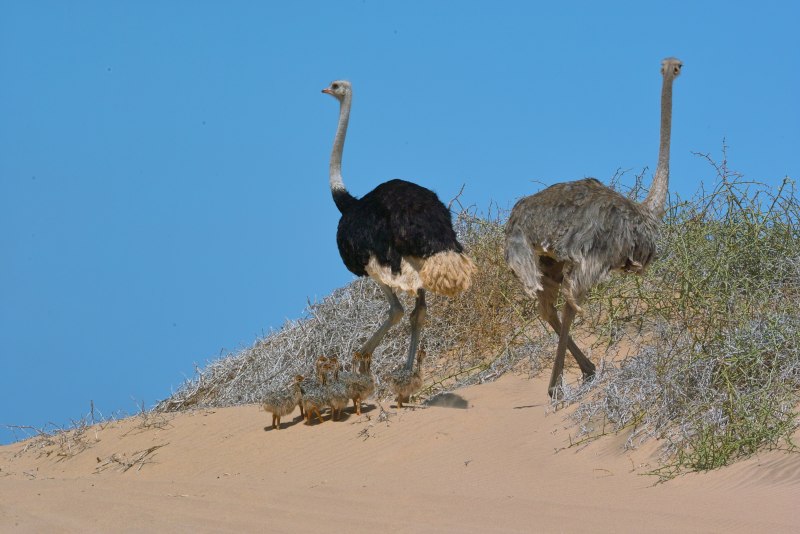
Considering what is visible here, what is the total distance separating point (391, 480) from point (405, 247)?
2842 mm

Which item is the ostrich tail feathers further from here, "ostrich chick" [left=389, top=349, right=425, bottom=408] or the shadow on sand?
the shadow on sand

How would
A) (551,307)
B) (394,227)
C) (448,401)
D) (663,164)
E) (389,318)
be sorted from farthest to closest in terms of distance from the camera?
(389,318) < (394,227) < (663,164) < (448,401) < (551,307)

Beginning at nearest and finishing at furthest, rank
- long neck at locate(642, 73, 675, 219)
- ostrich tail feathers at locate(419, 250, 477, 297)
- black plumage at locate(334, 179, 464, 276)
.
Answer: long neck at locate(642, 73, 675, 219) < ostrich tail feathers at locate(419, 250, 477, 297) < black plumage at locate(334, 179, 464, 276)

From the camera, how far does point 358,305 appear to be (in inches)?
533

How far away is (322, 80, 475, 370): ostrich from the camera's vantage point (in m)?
10.5

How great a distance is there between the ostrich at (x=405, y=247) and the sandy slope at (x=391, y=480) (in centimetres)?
103

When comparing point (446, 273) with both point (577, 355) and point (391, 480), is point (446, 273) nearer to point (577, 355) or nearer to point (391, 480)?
point (577, 355)

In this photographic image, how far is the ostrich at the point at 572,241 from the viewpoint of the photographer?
364 inches

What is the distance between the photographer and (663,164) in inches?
421

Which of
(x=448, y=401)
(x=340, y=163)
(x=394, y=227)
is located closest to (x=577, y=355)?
(x=448, y=401)

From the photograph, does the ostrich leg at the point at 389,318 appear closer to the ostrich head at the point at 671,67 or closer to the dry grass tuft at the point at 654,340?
the dry grass tuft at the point at 654,340

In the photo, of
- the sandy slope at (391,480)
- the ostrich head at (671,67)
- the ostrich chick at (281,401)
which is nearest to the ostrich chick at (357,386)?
the sandy slope at (391,480)

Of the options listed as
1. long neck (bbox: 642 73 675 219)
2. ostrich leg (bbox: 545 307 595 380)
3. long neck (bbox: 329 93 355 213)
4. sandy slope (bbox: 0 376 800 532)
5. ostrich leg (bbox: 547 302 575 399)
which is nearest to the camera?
sandy slope (bbox: 0 376 800 532)

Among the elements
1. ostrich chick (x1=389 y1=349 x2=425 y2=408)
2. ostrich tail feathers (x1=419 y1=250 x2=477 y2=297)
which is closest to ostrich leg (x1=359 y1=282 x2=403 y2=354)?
ostrich tail feathers (x1=419 y1=250 x2=477 y2=297)
